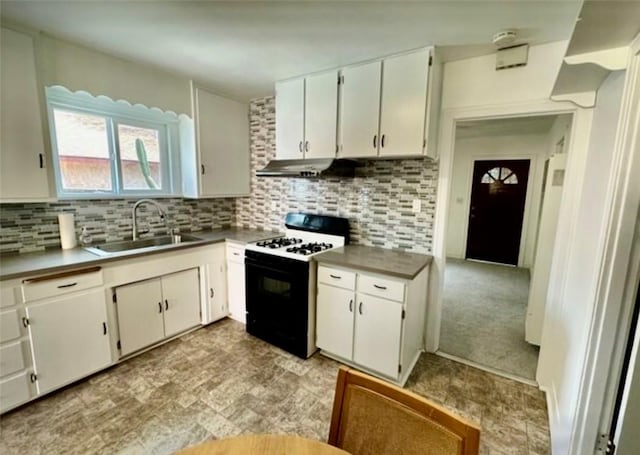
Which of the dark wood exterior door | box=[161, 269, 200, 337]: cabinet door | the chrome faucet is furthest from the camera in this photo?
the dark wood exterior door

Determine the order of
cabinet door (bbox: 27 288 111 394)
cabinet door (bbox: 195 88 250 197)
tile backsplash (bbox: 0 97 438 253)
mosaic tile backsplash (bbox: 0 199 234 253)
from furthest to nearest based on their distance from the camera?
cabinet door (bbox: 195 88 250 197) → tile backsplash (bbox: 0 97 438 253) → mosaic tile backsplash (bbox: 0 199 234 253) → cabinet door (bbox: 27 288 111 394)

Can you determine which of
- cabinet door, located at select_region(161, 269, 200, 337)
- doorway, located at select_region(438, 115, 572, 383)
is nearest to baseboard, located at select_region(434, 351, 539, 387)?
doorway, located at select_region(438, 115, 572, 383)

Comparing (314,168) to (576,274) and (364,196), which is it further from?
(576,274)

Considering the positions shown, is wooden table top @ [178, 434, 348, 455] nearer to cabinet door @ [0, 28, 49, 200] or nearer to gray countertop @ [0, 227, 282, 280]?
gray countertop @ [0, 227, 282, 280]

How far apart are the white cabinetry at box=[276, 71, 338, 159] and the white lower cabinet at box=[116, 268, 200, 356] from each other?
1.54 metres

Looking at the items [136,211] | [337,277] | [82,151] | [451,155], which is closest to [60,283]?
[136,211]

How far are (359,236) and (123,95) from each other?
7.68 ft

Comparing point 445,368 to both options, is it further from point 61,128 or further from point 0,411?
point 61,128

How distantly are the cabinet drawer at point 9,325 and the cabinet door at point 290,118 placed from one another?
218 centimetres

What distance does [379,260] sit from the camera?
7.31 ft

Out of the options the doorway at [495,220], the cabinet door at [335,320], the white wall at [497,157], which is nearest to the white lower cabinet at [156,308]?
the cabinet door at [335,320]

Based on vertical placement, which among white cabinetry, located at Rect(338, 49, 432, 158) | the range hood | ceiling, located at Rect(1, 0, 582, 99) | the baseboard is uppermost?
ceiling, located at Rect(1, 0, 582, 99)

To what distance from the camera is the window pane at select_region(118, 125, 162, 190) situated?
2.78 meters

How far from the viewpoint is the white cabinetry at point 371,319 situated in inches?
79.7
